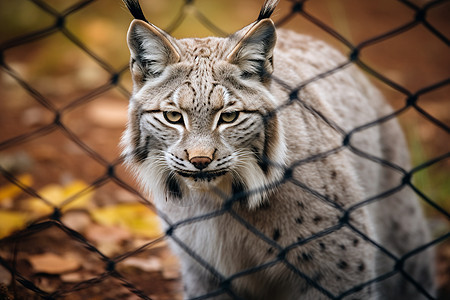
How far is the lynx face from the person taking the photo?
2547mm

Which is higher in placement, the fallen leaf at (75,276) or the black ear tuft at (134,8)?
the black ear tuft at (134,8)

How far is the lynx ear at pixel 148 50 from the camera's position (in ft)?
8.14

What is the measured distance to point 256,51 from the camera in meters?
2.58

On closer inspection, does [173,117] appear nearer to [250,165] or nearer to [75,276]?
[250,165]

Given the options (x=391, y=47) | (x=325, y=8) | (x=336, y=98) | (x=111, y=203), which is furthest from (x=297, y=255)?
(x=325, y=8)

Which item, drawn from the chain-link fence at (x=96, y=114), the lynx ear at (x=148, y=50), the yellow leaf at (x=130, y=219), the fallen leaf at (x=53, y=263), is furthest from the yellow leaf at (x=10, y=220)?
the lynx ear at (x=148, y=50)

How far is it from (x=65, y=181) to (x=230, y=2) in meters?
4.70

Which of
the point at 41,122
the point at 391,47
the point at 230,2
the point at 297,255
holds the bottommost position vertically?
the point at 297,255

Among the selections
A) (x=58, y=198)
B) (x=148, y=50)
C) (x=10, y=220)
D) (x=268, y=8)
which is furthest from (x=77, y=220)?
(x=268, y=8)

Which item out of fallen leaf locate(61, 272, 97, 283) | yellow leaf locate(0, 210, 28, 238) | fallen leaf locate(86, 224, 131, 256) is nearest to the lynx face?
fallen leaf locate(61, 272, 97, 283)

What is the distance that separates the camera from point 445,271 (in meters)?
4.88

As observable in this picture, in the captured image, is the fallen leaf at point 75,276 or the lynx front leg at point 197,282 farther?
the fallen leaf at point 75,276

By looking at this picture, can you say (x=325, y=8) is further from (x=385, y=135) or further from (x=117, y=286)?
(x=117, y=286)

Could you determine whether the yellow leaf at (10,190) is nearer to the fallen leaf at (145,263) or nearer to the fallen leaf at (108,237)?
the fallen leaf at (108,237)
